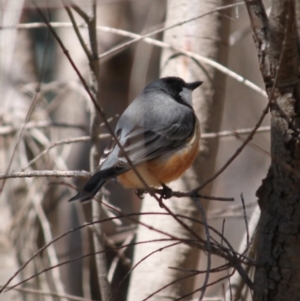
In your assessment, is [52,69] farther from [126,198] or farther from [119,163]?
[119,163]

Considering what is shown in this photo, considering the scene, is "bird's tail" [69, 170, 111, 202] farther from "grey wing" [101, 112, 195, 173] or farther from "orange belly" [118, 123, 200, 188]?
"orange belly" [118, 123, 200, 188]

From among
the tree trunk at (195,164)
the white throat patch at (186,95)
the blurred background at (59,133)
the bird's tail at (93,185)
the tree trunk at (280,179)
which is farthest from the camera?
the blurred background at (59,133)

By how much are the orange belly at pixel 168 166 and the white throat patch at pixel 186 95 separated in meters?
0.33

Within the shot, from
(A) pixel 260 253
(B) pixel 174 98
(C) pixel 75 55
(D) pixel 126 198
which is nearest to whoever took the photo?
(A) pixel 260 253

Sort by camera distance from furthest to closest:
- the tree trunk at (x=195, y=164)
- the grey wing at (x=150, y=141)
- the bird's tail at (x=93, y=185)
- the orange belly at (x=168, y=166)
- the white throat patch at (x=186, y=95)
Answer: the white throat patch at (x=186, y=95) → the tree trunk at (x=195, y=164) → the orange belly at (x=168, y=166) → the grey wing at (x=150, y=141) → the bird's tail at (x=93, y=185)

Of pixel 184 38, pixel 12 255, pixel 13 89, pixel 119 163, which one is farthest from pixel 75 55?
pixel 119 163

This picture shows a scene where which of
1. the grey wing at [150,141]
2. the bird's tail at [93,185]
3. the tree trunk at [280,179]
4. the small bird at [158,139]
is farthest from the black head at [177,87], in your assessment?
the tree trunk at [280,179]

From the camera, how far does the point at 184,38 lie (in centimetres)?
355

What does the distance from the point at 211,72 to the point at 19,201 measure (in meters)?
2.67

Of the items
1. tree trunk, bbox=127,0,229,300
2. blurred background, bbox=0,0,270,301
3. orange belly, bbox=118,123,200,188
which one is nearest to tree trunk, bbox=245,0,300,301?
orange belly, bbox=118,123,200,188

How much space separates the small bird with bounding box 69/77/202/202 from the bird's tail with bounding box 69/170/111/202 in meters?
0.16

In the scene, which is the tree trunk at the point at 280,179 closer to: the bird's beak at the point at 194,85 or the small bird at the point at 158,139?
the small bird at the point at 158,139

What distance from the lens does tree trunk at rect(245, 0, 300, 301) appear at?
1.85m

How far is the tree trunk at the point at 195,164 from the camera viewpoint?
338 centimetres
